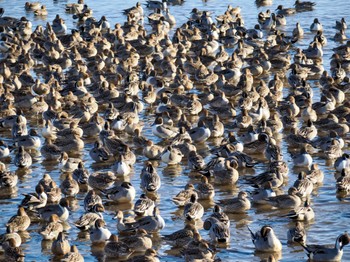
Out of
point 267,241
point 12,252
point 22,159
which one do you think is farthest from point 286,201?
point 22,159

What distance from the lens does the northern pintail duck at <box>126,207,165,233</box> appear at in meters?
19.3

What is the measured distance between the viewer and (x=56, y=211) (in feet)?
66.3

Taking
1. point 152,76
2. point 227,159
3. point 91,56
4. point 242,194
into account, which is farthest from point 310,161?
point 91,56

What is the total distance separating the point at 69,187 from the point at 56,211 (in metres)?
1.61

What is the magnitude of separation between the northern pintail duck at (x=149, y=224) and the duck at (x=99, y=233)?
24.3 inches

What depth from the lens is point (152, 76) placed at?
32.2 meters

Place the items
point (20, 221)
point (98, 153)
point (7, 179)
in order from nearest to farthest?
point (20, 221)
point (7, 179)
point (98, 153)

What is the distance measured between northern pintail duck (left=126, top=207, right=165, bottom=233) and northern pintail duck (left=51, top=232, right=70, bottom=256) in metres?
1.57

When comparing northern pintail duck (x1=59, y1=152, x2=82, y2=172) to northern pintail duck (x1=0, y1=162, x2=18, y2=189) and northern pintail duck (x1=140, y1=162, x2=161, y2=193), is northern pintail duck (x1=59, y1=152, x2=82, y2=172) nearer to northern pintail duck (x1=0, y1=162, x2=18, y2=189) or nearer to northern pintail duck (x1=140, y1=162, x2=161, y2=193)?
northern pintail duck (x1=0, y1=162, x2=18, y2=189)

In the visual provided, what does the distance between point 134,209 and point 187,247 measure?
2.67 meters

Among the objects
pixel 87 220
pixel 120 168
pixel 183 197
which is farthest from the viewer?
pixel 120 168

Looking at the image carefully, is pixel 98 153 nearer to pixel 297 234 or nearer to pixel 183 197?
pixel 183 197

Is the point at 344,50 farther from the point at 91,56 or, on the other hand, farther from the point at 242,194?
the point at 242,194

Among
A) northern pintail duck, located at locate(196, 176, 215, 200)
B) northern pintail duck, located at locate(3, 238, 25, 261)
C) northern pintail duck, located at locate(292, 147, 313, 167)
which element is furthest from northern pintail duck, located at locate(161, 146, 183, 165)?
northern pintail duck, located at locate(3, 238, 25, 261)
